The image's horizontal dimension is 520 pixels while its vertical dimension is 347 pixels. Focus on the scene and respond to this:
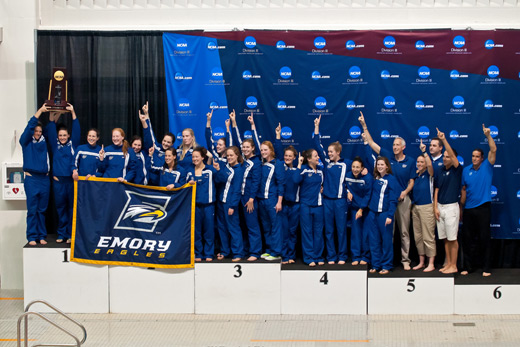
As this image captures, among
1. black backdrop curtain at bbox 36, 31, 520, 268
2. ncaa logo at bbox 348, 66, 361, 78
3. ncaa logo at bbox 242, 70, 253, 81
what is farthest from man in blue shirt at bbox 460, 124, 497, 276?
black backdrop curtain at bbox 36, 31, 520, 268

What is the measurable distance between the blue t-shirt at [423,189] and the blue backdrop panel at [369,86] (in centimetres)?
87

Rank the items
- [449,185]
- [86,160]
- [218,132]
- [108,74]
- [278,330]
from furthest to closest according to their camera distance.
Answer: [108,74], [218,132], [86,160], [449,185], [278,330]

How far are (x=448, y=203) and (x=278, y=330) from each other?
2921 millimetres

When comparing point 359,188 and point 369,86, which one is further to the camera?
point 369,86

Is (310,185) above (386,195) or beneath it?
above

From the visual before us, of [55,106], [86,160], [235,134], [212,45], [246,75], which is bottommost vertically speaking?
[86,160]

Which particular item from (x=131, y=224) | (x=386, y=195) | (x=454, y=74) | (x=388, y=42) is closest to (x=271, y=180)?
(x=386, y=195)

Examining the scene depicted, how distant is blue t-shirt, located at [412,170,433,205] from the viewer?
383 inches

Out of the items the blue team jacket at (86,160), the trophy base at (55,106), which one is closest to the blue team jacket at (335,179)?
the blue team jacket at (86,160)

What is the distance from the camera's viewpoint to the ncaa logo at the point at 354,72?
34.6ft

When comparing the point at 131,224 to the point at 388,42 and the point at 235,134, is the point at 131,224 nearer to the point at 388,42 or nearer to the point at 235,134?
the point at 235,134

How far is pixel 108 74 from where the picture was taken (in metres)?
10.9

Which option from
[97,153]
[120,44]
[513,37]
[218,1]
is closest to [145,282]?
[97,153]

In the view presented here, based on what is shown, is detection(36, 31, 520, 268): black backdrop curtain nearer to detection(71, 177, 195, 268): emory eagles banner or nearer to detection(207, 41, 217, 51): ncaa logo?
detection(207, 41, 217, 51): ncaa logo
